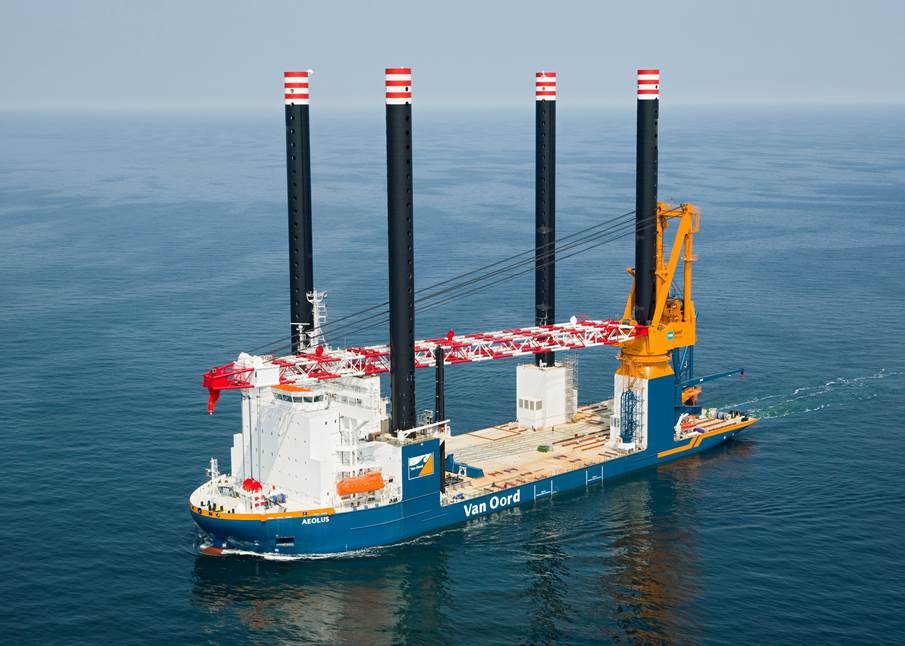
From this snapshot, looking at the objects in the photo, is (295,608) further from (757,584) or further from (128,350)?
(128,350)

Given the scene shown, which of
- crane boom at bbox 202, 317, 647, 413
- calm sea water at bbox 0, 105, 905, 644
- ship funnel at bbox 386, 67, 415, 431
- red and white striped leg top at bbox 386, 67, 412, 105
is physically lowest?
calm sea water at bbox 0, 105, 905, 644

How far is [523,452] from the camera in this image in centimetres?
8025

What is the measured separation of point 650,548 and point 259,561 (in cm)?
2279

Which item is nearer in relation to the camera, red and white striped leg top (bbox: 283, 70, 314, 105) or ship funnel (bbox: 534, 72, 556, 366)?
red and white striped leg top (bbox: 283, 70, 314, 105)

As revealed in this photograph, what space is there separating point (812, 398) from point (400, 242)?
139ft

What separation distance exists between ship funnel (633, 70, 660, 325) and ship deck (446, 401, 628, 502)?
31.6ft

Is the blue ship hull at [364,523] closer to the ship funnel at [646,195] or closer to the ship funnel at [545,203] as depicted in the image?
the ship funnel at [646,195]

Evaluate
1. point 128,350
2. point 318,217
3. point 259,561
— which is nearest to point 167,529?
point 259,561

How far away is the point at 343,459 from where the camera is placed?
67062mm

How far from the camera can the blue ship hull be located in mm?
64250

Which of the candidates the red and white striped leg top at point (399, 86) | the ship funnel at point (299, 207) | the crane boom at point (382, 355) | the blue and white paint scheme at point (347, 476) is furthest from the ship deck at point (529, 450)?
the red and white striped leg top at point (399, 86)

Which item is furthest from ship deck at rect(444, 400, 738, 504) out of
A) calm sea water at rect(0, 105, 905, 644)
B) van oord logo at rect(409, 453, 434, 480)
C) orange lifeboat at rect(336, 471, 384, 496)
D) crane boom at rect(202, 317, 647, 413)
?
crane boom at rect(202, 317, 647, 413)

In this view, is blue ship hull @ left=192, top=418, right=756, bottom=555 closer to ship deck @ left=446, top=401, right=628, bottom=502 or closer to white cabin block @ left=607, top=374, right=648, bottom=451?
ship deck @ left=446, top=401, right=628, bottom=502

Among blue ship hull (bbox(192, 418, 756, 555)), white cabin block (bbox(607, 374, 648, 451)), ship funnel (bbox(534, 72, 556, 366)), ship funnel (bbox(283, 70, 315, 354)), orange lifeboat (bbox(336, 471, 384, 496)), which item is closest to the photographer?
blue ship hull (bbox(192, 418, 756, 555))
